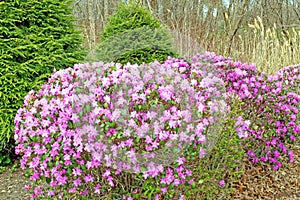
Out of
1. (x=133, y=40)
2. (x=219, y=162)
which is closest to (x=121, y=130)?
(x=219, y=162)

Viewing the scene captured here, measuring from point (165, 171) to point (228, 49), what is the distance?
197 inches

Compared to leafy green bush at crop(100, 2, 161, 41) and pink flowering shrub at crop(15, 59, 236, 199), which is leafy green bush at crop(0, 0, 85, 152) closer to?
leafy green bush at crop(100, 2, 161, 41)

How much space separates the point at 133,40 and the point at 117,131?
1732mm

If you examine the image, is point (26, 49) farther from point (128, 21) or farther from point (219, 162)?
point (219, 162)

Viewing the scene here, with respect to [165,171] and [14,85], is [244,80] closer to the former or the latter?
[165,171]

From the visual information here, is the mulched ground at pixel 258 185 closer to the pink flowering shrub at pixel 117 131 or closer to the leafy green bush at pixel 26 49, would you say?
the leafy green bush at pixel 26 49

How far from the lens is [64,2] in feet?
14.7

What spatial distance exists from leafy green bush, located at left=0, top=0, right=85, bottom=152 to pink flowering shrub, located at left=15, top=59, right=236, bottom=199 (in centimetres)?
134

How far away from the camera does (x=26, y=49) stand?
4145mm

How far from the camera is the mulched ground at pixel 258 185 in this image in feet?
11.6

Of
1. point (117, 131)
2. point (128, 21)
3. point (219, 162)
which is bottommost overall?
point (219, 162)

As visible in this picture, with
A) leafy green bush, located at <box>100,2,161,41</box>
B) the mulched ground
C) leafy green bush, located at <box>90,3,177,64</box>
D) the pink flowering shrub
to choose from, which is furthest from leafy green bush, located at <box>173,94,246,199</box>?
leafy green bush, located at <box>100,2,161,41</box>

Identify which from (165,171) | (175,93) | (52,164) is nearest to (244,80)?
(175,93)

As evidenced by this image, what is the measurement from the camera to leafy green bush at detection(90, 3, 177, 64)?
3.73m
